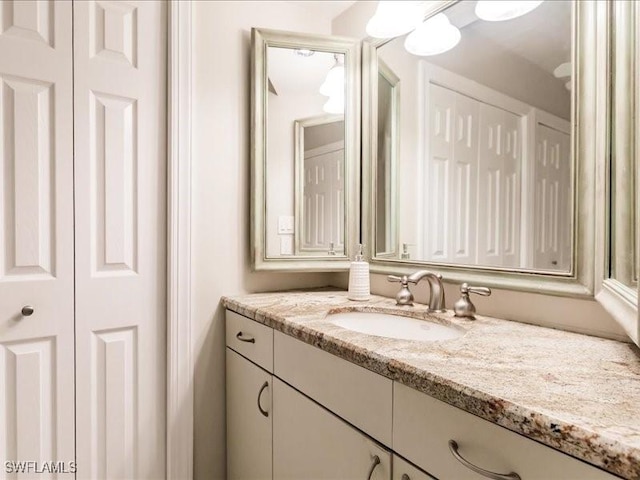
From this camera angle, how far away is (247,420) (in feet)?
4.83

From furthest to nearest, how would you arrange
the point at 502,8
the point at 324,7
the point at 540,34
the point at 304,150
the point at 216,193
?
the point at 324,7
the point at 304,150
the point at 216,193
the point at 502,8
the point at 540,34

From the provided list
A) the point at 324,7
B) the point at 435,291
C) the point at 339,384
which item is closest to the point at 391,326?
the point at 435,291

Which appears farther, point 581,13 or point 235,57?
point 235,57

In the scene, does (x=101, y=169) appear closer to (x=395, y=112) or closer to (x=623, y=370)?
(x=395, y=112)

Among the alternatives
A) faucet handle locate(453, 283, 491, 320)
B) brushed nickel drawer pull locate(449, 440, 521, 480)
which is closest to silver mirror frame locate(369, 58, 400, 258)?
faucet handle locate(453, 283, 491, 320)

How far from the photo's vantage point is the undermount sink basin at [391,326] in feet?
4.10

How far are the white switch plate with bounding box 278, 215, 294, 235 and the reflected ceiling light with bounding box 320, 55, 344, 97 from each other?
57cm

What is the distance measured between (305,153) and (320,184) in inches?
5.9

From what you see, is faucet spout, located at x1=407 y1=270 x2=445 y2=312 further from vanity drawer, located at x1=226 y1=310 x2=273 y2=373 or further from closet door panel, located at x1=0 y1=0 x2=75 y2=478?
closet door panel, located at x1=0 y1=0 x2=75 y2=478

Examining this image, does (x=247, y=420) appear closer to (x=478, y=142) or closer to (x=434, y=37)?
(x=478, y=142)

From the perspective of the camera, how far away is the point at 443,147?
1473 mm

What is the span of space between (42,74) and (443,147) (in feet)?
4.53

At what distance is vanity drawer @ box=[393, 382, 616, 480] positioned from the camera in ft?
1.82

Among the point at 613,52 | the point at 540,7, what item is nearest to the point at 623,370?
the point at 613,52
